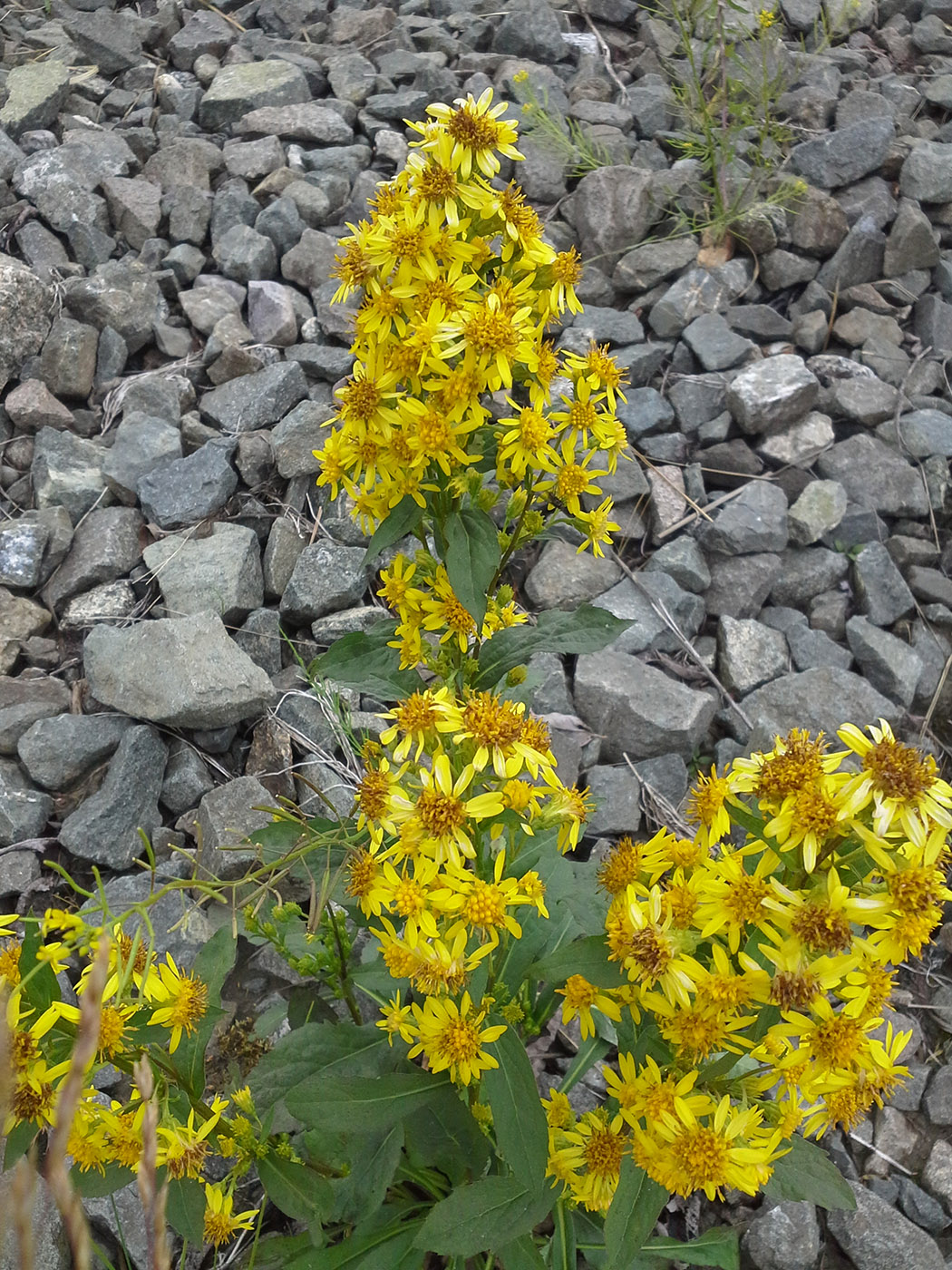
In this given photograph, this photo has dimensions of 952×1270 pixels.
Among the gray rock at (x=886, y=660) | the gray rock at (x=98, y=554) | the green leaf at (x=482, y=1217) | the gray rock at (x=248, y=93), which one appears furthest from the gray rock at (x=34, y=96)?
the green leaf at (x=482, y=1217)

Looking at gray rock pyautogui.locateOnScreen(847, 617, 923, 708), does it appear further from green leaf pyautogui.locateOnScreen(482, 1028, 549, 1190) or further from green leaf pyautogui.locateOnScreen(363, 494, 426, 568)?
green leaf pyautogui.locateOnScreen(482, 1028, 549, 1190)

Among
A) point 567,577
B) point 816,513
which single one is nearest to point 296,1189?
point 567,577

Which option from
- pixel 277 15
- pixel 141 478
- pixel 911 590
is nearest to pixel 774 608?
pixel 911 590

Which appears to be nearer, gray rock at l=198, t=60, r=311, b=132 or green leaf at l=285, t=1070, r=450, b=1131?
green leaf at l=285, t=1070, r=450, b=1131

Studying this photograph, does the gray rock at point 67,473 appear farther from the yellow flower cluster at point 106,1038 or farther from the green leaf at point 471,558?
the yellow flower cluster at point 106,1038

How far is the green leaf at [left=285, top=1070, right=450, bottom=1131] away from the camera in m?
2.00

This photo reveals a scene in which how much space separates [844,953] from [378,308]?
1656 mm

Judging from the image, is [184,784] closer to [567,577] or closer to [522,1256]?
[567,577]

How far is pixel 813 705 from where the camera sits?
3.65m

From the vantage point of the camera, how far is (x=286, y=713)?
358 cm

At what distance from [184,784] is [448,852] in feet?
5.66

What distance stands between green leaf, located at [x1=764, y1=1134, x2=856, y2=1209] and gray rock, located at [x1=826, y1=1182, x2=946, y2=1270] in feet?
1.95

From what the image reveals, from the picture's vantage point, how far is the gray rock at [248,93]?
18.9 ft

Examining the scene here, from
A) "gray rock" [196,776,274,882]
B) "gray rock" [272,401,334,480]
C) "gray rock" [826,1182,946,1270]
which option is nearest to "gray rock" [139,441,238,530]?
"gray rock" [272,401,334,480]
